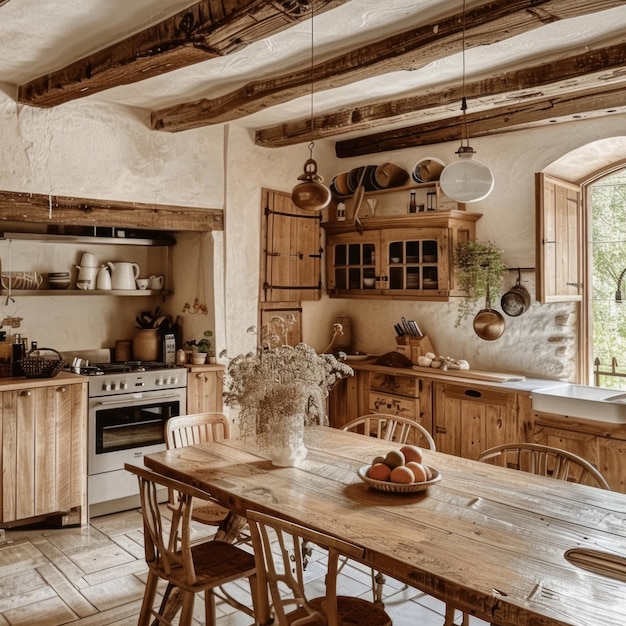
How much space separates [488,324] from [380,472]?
8.36ft

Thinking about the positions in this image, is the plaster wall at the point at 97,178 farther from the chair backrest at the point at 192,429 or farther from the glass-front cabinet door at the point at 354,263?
the chair backrest at the point at 192,429

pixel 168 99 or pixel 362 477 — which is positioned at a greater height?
pixel 168 99

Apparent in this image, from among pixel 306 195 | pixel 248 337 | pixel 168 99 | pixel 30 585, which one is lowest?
pixel 30 585

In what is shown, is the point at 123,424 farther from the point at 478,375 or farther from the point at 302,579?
the point at 302,579

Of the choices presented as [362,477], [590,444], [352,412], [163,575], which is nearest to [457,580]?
[362,477]

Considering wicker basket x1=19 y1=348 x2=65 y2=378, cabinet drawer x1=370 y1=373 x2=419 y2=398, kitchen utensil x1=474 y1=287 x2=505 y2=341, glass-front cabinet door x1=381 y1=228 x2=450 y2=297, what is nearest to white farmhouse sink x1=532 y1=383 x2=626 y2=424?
kitchen utensil x1=474 y1=287 x2=505 y2=341

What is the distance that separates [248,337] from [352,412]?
108 centimetres

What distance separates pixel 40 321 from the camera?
4.79 metres

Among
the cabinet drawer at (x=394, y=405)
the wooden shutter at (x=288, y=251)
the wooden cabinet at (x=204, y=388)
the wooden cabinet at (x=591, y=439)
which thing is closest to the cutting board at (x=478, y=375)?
the cabinet drawer at (x=394, y=405)

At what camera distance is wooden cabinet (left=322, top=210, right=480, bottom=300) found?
4.90 m

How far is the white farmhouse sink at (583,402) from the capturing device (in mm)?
3807

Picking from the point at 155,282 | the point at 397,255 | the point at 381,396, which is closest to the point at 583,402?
the point at 381,396

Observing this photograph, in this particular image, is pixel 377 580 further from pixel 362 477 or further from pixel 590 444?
pixel 590 444

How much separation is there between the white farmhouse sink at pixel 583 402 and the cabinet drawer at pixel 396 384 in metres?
0.99
